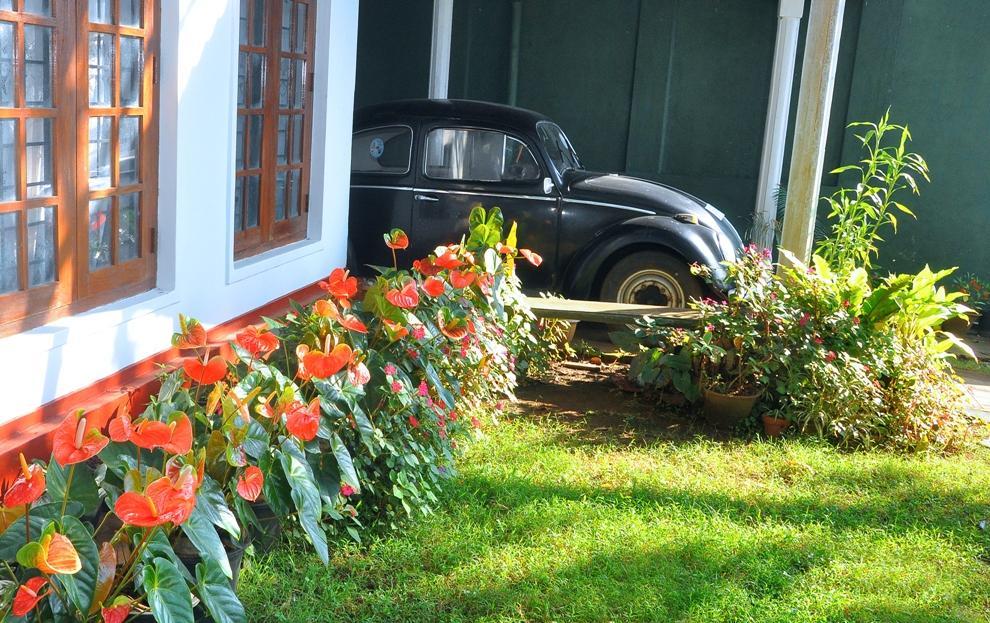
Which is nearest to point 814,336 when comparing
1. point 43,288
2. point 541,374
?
point 541,374

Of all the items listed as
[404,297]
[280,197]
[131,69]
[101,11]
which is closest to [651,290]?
[280,197]

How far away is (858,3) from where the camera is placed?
10.3 m

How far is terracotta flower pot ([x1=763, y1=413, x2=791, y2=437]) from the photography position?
5578mm

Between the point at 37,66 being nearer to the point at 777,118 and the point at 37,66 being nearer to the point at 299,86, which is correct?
the point at 299,86

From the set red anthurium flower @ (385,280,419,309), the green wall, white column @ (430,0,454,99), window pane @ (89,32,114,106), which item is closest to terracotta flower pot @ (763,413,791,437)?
red anthurium flower @ (385,280,419,309)

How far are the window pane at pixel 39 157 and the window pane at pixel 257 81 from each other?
1.55m

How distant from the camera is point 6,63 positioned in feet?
9.85

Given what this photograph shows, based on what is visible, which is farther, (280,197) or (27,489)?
(280,197)

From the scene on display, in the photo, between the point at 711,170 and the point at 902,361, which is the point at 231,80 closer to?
the point at 902,361

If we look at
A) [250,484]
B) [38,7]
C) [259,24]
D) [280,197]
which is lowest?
[250,484]

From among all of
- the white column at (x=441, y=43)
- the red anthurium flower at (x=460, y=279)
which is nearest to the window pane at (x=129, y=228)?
the red anthurium flower at (x=460, y=279)

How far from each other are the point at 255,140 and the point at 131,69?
1170 millimetres

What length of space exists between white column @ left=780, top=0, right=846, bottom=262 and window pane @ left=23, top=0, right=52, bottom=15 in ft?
14.3

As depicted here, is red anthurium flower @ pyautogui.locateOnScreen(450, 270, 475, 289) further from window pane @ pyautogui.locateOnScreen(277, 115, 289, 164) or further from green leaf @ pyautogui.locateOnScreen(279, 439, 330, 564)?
green leaf @ pyautogui.locateOnScreen(279, 439, 330, 564)
